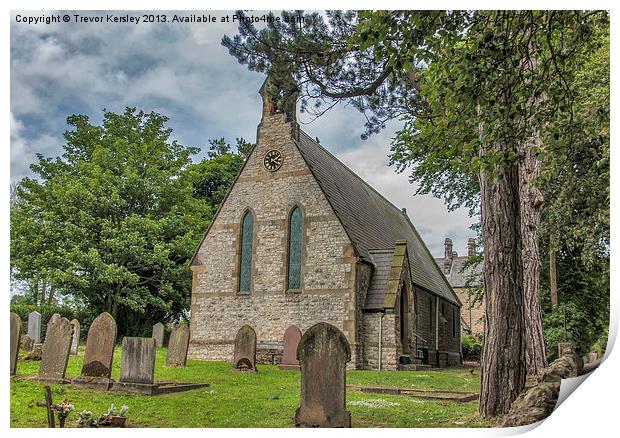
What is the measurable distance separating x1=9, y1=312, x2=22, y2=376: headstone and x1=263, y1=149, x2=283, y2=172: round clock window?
26.4ft

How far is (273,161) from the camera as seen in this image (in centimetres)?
1541

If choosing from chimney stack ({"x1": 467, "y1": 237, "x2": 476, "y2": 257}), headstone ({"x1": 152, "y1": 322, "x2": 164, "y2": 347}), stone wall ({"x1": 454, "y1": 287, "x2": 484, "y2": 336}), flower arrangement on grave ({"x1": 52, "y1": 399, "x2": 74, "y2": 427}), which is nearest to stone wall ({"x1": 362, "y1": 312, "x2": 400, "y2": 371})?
chimney stack ({"x1": 467, "y1": 237, "x2": 476, "y2": 257})

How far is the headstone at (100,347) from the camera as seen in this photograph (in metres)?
8.51

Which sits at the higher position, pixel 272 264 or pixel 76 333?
pixel 272 264

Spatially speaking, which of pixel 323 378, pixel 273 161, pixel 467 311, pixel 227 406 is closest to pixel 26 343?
pixel 227 406

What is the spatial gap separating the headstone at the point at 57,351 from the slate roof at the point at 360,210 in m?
7.08

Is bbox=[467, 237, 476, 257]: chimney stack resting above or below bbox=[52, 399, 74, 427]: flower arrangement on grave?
above

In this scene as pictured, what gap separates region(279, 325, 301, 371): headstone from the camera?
13.0 m

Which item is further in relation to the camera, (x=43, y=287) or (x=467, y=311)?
(x=467, y=311)

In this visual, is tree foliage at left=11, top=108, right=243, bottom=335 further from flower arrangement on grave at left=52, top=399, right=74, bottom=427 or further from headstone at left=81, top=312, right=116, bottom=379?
flower arrangement on grave at left=52, top=399, right=74, bottom=427

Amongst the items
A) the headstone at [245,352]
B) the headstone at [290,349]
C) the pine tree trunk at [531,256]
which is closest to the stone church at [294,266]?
the headstone at [290,349]

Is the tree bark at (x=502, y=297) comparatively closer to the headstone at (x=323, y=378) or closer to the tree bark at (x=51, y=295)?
the headstone at (x=323, y=378)

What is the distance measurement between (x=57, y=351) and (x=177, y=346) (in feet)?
12.4

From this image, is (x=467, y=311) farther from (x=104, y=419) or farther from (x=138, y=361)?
(x=104, y=419)
